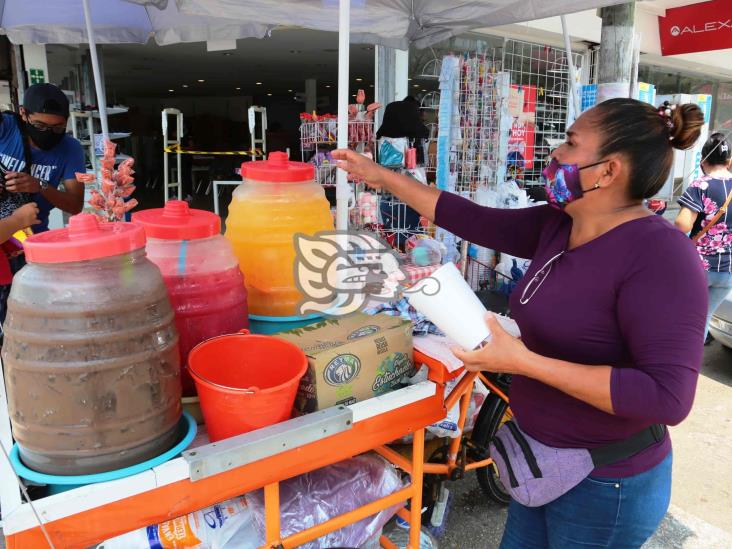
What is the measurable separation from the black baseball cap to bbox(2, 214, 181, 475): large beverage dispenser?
2.27 m

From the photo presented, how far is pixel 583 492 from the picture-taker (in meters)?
1.51

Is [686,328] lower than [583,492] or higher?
higher

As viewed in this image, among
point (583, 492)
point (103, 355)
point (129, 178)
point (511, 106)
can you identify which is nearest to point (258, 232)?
point (129, 178)

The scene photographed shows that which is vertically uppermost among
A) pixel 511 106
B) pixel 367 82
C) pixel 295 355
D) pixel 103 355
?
pixel 367 82

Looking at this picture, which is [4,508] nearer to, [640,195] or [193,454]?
[193,454]

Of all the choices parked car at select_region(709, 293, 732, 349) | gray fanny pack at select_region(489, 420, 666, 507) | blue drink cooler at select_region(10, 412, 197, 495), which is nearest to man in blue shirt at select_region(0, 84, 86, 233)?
blue drink cooler at select_region(10, 412, 197, 495)

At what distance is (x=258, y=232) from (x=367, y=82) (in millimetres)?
16604

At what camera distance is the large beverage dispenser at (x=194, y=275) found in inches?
62.9

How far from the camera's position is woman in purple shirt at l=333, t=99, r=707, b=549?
1.22 meters

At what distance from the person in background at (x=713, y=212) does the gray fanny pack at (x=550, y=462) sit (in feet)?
11.5

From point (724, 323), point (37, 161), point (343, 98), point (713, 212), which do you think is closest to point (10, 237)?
point (37, 161)

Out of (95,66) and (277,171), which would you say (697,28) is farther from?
(277,171)

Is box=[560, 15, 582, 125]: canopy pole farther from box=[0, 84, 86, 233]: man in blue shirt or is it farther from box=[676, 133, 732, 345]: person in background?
box=[0, 84, 86, 233]: man in blue shirt

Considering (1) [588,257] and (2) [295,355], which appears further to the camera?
(2) [295,355]
